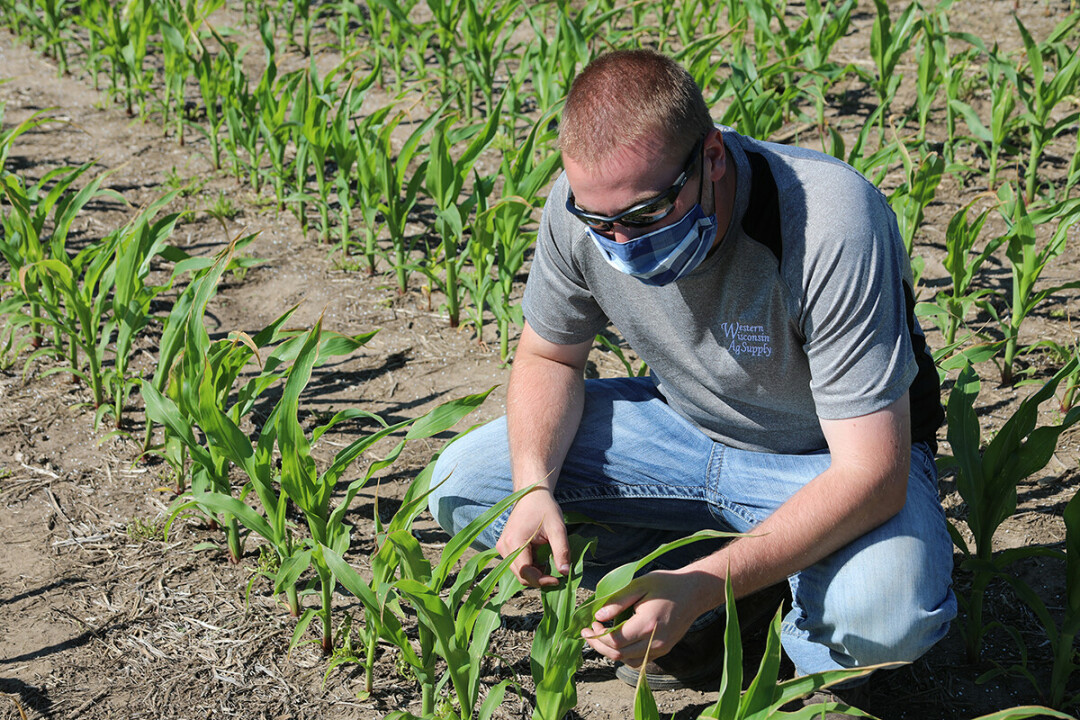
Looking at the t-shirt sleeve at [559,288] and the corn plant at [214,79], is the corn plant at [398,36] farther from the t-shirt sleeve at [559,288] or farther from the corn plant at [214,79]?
the t-shirt sleeve at [559,288]

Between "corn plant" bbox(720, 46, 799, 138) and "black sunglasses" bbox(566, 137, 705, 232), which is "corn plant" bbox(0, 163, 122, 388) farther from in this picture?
"corn plant" bbox(720, 46, 799, 138)

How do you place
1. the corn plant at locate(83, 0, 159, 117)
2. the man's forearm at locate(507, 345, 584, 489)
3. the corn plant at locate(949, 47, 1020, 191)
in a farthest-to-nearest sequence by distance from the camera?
1. the corn plant at locate(83, 0, 159, 117)
2. the corn plant at locate(949, 47, 1020, 191)
3. the man's forearm at locate(507, 345, 584, 489)

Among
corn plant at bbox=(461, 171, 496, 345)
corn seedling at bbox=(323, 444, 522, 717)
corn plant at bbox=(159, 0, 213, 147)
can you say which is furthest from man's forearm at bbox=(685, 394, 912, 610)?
corn plant at bbox=(159, 0, 213, 147)

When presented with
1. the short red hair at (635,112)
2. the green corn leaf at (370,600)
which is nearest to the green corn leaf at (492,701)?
the green corn leaf at (370,600)

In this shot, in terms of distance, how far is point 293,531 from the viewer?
7.05ft

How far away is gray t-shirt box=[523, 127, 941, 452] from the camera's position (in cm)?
149

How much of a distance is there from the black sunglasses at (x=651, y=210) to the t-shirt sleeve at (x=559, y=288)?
0.19 meters

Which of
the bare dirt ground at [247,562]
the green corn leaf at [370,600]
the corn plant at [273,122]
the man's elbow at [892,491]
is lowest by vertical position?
the bare dirt ground at [247,562]

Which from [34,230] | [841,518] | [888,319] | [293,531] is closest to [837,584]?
[841,518]

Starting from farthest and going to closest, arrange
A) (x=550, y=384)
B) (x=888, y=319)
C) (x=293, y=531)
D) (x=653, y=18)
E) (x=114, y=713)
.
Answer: (x=653, y=18)
(x=293, y=531)
(x=550, y=384)
(x=114, y=713)
(x=888, y=319)

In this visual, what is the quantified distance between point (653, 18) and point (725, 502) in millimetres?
3391

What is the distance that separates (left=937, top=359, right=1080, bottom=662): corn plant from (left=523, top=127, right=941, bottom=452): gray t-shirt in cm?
10

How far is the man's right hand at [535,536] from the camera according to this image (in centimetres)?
162

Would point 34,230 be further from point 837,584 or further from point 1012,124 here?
point 1012,124
